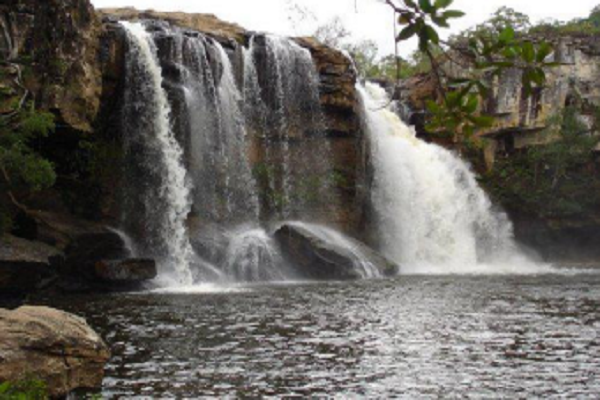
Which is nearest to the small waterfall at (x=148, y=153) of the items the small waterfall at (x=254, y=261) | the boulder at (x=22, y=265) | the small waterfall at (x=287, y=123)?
the small waterfall at (x=254, y=261)

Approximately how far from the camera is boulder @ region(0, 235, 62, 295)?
17688mm

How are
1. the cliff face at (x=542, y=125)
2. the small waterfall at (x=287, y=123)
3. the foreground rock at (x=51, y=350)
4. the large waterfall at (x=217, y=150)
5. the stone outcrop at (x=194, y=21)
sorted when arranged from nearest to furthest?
the foreground rock at (x=51, y=350) → the large waterfall at (x=217, y=150) → the small waterfall at (x=287, y=123) → the stone outcrop at (x=194, y=21) → the cliff face at (x=542, y=125)

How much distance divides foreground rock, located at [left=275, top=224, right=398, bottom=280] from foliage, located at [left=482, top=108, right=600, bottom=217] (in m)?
12.1

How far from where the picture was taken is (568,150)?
32.9 meters

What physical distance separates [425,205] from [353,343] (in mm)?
20729

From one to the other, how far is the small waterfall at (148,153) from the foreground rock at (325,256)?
11.0 ft

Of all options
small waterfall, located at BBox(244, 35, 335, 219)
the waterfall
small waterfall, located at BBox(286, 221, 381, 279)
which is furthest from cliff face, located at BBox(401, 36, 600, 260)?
small waterfall, located at BBox(286, 221, 381, 279)

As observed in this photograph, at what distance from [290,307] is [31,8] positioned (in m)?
10.2

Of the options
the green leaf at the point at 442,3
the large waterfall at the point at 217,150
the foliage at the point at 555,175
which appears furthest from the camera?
the foliage at the point at 555,175

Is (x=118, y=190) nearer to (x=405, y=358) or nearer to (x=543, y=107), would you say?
(x=405, y=358)

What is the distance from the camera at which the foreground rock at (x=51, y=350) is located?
760 centimetres

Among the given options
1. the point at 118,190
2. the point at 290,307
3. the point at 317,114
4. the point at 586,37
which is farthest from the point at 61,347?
the point at 586,37

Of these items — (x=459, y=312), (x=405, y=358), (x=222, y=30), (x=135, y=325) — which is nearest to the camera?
(x=405, y=358)

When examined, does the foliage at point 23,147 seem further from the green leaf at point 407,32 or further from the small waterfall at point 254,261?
the green leaf at point 407,32
